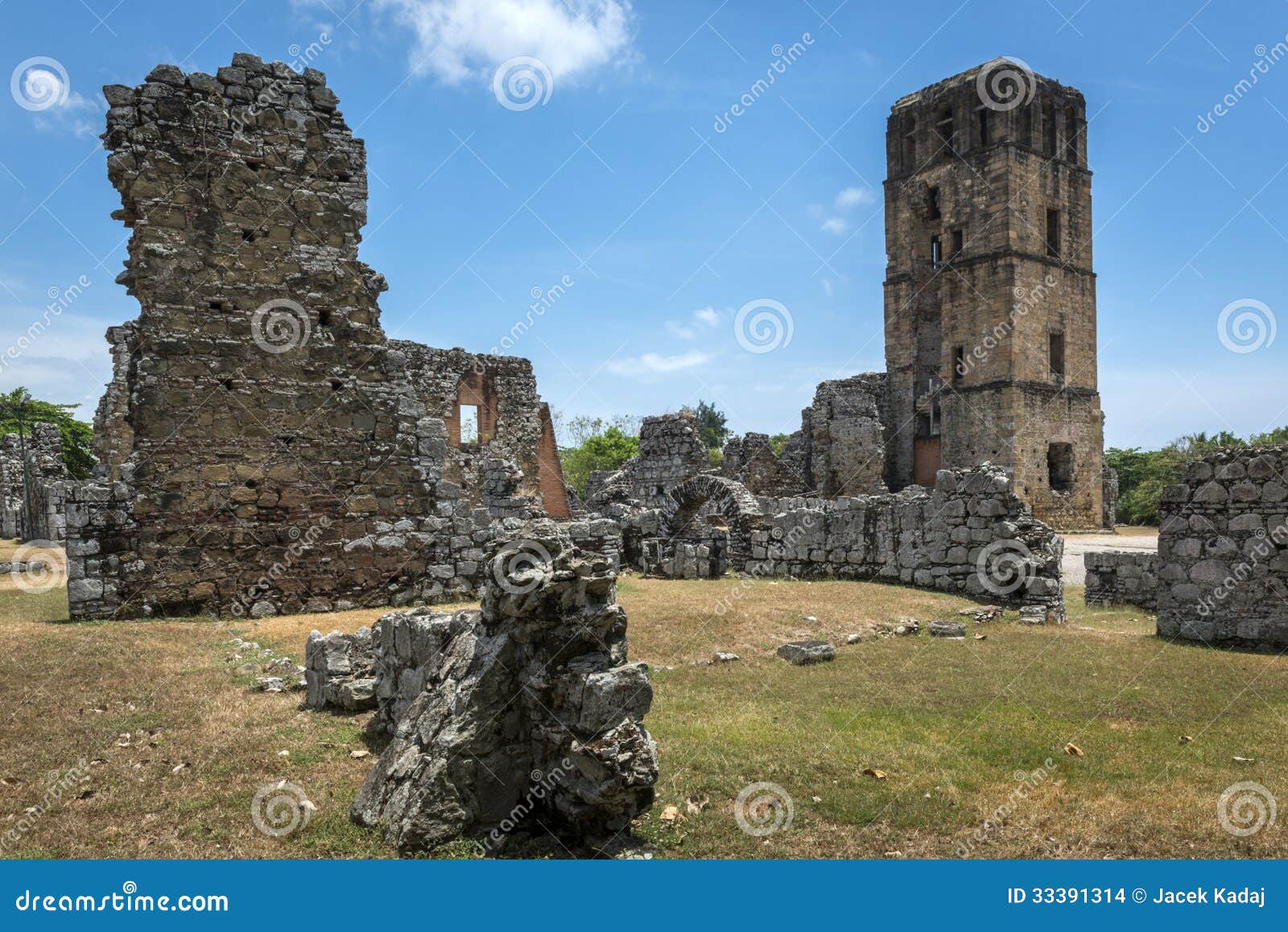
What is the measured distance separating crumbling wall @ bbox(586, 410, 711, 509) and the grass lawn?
1279cm

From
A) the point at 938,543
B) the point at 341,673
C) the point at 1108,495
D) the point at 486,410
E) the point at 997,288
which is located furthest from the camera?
the point at 1108,495

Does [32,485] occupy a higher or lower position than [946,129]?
lower

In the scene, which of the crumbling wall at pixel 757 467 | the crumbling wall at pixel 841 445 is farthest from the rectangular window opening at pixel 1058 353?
the crumbling wall at pixel 757 467

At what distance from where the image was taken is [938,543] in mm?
14609

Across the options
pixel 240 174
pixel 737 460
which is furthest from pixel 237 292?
pixel 737 460

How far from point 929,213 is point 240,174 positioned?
32.7m

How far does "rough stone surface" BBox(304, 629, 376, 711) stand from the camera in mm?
6297

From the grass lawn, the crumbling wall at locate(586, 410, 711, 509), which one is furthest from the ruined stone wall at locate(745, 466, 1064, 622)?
the crumbling wall at locate(586, 410, 711, 509)

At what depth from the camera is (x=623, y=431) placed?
54.5 meters

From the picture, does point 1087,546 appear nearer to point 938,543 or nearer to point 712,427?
point 938,543

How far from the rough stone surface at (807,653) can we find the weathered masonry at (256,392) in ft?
12.7

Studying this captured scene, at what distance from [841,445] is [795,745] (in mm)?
30101

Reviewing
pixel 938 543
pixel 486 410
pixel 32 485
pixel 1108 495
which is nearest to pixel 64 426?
pixel 32 485

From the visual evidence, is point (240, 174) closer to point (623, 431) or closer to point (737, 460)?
point (737, 460)
